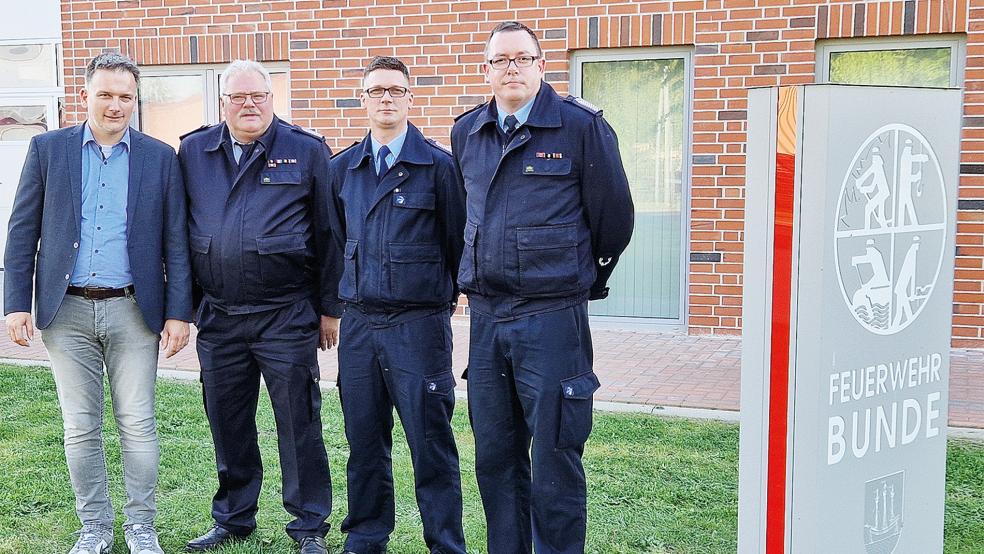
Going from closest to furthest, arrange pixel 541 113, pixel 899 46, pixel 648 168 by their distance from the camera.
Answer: pixel 541 113 < pixel 899 46 < pixel 648 168

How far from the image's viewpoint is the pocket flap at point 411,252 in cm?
401

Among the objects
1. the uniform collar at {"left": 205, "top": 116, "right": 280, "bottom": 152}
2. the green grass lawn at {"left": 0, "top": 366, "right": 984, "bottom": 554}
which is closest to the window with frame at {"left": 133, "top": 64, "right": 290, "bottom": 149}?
the green grass lawn at {"left": 0, "top": 366, "right": 984, "bottom": 554}

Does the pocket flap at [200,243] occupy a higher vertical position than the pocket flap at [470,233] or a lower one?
lower

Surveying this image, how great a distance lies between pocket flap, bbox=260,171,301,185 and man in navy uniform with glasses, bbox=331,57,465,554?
0.61 feet

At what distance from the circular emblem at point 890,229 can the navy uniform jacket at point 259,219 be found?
231 cm

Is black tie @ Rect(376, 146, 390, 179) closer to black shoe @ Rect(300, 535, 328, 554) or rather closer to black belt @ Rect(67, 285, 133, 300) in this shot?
black belt @ Rect(67, 285, 133, 300)

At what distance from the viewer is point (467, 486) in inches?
208

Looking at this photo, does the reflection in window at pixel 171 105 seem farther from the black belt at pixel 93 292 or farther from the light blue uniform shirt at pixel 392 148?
the light blue uniform shirt at pixel 392 148

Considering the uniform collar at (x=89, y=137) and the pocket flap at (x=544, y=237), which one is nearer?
the pocket flap at (x=544, y=237)

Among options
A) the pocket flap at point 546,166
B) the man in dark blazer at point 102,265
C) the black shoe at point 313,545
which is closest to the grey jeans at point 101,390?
the man in dark blazer at point 102,265

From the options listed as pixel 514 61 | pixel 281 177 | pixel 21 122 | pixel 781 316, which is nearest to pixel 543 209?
pixel 514 61

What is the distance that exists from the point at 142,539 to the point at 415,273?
5.15ft

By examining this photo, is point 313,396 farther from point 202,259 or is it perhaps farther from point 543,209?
point 543,209

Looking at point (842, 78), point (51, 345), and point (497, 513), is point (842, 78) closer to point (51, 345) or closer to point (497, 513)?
point (497, 513)
